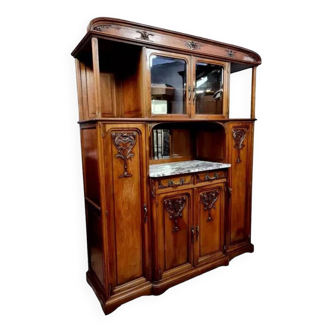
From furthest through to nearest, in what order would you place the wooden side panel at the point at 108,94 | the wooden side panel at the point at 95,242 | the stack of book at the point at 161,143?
1. the stack of book at the point at 161,143
2. the wooden side panel at the point at 108,94
3. the wooden side panel at the point at 95,242

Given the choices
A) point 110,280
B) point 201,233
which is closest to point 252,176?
point 201,233

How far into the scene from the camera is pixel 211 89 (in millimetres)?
2551

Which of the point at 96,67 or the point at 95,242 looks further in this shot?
the point at 95,242

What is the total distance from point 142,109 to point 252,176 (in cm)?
167

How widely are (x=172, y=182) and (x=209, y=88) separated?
3.62 ft

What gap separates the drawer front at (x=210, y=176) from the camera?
8.09 feet

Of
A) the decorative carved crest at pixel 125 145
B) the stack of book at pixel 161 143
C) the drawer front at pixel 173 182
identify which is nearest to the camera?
the decorative carved crest at pixel 125 145

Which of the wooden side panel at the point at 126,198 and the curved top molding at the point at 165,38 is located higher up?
the curved top molding at the point at 165,38

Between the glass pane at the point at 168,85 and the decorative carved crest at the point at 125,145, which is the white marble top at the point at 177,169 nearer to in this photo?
the decorative carved crest at the point at 125,145

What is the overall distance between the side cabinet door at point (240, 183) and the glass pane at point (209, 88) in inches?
12.4

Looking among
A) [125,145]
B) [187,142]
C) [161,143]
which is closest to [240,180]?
[187,142]

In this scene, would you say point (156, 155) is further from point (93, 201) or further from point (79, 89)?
point (79, 89)

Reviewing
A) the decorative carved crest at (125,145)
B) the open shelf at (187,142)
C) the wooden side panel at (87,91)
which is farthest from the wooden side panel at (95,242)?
the wooden side panel at (87,91)

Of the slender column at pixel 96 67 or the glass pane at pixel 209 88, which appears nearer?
the slender column at pixel 96 67
